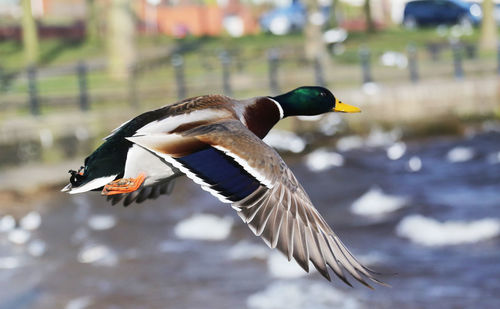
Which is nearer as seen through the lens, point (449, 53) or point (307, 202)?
point (307, 202)

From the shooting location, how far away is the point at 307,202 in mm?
2352

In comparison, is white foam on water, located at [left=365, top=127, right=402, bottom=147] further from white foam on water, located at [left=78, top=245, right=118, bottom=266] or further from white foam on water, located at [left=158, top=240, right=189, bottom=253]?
white foam on water, located at [left=78, top=245, right=118, bottom=266]

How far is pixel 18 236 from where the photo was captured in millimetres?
13055

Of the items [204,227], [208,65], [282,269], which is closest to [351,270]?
[282,269]

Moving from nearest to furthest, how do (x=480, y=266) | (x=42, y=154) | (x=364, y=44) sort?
(x=480, y=266), (x=42, y=154), (x=364, y=44)

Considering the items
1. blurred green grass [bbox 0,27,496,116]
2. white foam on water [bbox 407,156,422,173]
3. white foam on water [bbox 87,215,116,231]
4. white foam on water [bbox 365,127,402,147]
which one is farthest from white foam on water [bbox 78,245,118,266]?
white foam on water [bbox 365,127,402,147]

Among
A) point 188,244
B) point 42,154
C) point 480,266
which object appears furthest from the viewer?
point 42,154

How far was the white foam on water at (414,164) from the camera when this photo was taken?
1719 cm

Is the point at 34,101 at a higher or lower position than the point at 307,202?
lower

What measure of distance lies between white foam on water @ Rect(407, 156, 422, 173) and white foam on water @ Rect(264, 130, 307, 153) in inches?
86.1

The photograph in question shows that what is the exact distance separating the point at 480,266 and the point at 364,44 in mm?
22234

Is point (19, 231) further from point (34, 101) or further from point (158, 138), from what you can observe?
point (158, 138)

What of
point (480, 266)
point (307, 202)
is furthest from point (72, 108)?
point (307, 202)

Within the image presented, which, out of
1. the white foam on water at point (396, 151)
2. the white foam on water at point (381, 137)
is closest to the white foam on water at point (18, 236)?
the white foam on water at point (396, 151)
